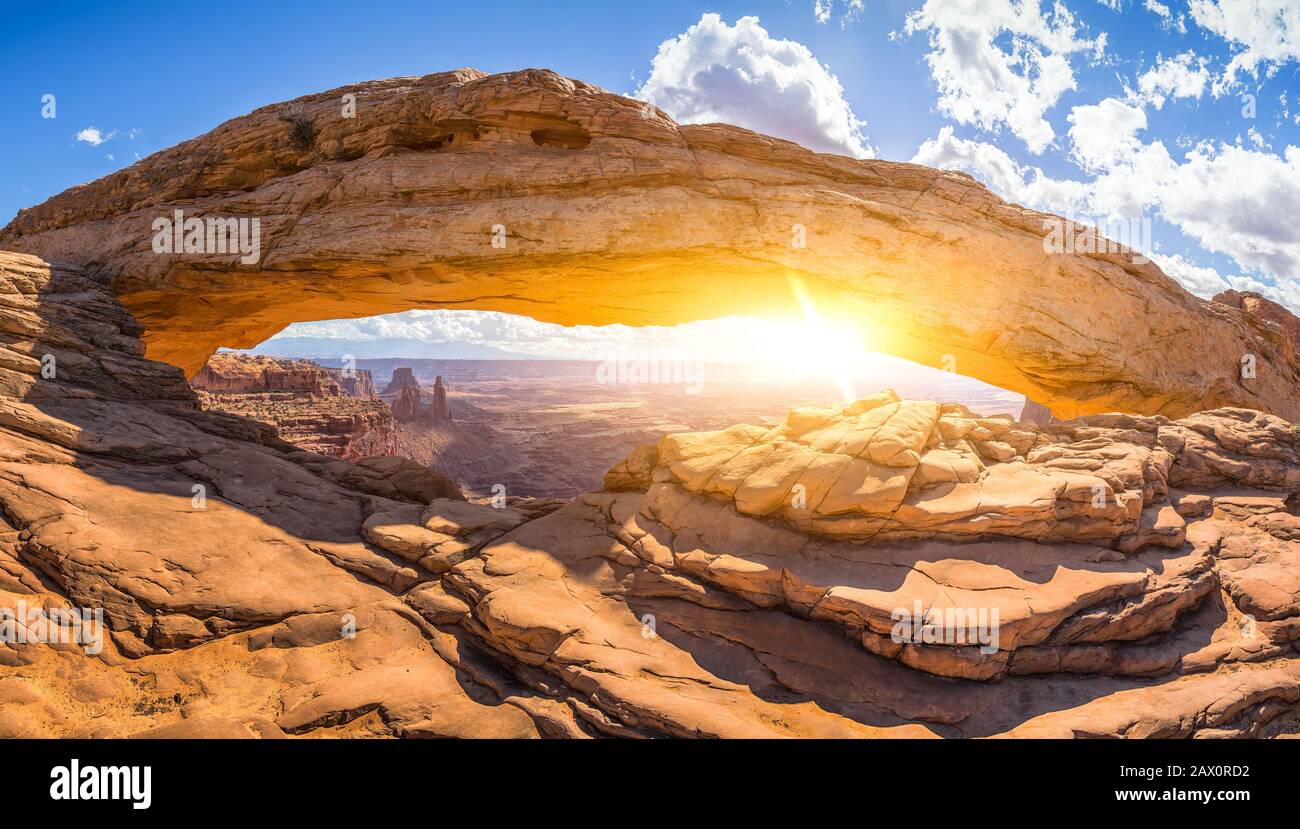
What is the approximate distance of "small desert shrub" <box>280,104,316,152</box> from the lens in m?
16.0

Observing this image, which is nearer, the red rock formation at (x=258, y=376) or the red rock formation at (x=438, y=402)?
the red rock formation at (x=258, y=376)

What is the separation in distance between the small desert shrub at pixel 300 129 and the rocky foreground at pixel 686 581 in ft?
25.6

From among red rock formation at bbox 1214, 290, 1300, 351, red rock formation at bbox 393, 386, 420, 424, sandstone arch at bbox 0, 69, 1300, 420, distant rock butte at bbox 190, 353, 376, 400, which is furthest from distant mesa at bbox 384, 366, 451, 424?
red rock formation at bbox 1214, 290, 1300, 351

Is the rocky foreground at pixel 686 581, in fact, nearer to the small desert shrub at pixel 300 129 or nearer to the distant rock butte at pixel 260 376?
the small desert shrub at pixel 300 129

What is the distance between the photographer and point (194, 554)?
365 inches

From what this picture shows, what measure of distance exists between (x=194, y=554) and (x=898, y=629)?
11.7 meters

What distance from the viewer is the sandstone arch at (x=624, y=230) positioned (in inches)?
584

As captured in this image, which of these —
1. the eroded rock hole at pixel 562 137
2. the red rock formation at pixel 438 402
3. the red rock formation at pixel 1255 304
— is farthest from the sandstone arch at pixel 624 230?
the red rock formation at pixel 438 402

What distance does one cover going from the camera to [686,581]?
9.43m

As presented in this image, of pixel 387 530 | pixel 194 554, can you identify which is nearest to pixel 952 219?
pixel 387 530

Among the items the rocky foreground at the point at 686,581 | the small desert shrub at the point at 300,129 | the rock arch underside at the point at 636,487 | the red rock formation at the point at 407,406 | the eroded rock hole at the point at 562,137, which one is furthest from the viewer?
the red rock formation at the point at 407,406

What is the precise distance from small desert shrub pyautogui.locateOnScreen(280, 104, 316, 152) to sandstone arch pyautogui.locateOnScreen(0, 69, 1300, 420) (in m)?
0.07

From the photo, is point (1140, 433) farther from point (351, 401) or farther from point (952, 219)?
point (351, 401)

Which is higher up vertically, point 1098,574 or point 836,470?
point 836,470
